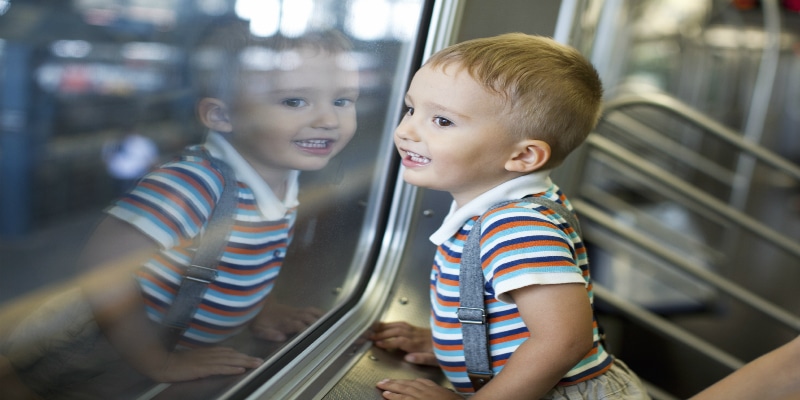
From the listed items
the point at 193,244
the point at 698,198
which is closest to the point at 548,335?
the point at 193,244

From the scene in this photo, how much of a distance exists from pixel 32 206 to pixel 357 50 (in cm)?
59

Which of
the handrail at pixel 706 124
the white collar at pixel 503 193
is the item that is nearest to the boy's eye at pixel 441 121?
the white collar at pixel 503 193

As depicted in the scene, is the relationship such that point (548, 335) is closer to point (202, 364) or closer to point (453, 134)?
point (453, 134)

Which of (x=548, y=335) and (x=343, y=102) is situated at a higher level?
(x=343, y=102)

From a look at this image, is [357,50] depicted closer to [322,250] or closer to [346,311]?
[322,250]

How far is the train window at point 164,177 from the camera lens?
0.53 meters

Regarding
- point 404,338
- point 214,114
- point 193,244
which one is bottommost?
point 404,338

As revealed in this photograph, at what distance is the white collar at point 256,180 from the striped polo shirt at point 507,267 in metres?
0.21

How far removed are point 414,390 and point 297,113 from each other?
0.42 metres

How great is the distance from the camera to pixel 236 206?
819 millimetres

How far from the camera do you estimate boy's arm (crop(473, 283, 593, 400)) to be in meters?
0.86

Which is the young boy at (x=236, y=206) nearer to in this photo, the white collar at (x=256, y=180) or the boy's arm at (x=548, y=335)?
the white collar at (x=256, y=180)

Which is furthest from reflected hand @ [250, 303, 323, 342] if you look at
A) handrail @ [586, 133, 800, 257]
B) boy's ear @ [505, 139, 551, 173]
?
handrail @ [586, 133, 800, 257]

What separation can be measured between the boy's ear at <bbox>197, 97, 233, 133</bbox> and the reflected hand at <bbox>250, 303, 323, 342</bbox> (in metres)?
0.28
